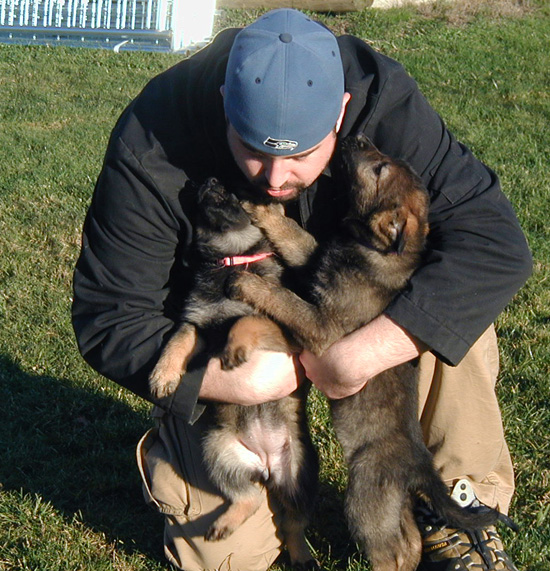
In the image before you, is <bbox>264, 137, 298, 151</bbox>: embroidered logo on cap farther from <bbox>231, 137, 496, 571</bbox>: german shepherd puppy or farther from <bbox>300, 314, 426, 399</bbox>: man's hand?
<bbox>300, 314, 426, 399</bbox>: man's hand

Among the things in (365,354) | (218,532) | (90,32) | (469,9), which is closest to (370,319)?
(365,354)

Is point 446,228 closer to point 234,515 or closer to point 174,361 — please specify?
point 174,361

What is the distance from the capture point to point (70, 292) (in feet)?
18.4

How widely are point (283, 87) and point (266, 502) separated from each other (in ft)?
6.16

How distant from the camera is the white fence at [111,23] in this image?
1048cm

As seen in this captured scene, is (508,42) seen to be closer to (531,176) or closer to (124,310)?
(531,176)

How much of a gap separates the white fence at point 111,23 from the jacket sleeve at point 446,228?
24.6ft

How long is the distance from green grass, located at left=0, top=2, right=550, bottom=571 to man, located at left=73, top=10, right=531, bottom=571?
0.34m

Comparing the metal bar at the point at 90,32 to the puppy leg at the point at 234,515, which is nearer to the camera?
the puppy leg at the point at 234,515

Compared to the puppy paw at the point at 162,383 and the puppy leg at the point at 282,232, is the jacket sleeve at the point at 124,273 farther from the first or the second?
the puppy leg at the point at 282,232

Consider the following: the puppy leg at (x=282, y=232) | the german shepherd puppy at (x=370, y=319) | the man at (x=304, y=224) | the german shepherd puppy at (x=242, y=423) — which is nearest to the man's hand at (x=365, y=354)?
the man at (x=304, y=224)

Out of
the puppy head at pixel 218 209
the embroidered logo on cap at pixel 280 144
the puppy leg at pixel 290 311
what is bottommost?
the puppy leg at pixel 290 311

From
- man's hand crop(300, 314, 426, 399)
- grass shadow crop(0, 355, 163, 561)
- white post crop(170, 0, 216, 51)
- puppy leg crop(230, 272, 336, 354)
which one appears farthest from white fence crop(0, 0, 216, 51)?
man's hand crop(300, 314, 426, 399)

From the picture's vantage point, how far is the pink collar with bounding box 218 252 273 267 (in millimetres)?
3631
